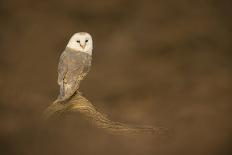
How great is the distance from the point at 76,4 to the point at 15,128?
77 cm

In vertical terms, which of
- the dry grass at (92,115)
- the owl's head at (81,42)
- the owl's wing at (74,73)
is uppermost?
the owl's head at (81,42)

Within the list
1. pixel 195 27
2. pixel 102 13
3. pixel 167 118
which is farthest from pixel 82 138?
pixel 195 27

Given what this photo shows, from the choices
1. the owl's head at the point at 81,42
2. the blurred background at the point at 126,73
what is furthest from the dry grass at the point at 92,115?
the owl's head at the point at 81,42

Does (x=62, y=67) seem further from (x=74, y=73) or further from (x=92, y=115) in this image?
(x=92, y=115)

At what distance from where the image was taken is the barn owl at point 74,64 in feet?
8.73

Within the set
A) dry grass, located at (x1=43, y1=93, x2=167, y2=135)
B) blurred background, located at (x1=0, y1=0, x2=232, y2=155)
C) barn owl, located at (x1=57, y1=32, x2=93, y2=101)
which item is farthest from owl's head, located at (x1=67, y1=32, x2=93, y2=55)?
dry grass, located at (x1=43, y1=93, x2=167, y2=135)

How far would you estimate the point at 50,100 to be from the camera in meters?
2.72

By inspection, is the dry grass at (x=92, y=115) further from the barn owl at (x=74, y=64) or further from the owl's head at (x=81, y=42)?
the owl's head at (x=81, y=42)

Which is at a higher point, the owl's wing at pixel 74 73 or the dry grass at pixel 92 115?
the owl's wing at pixel 74 73

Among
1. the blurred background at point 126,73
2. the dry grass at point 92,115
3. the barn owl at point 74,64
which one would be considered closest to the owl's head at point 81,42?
the barn owl at point 74,64

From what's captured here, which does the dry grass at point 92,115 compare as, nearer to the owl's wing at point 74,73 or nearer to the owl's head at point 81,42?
the owl's wing at point 74,73

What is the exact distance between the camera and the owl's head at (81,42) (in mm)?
2666

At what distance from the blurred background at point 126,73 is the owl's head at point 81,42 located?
0.10 metres

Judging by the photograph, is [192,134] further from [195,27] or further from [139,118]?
[195,27]
